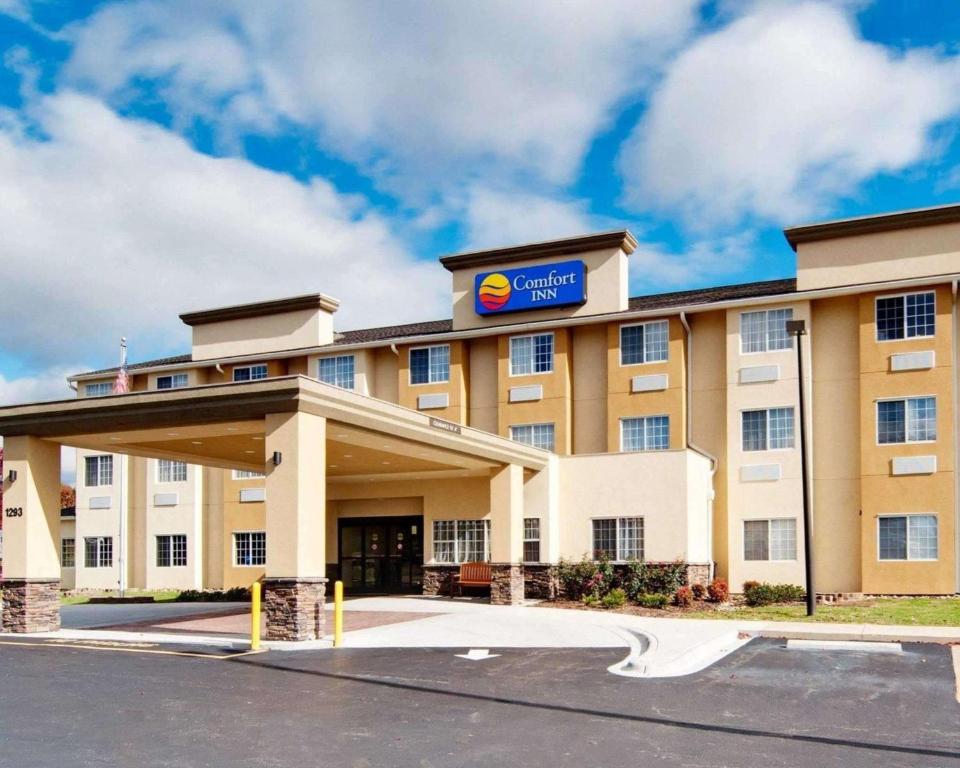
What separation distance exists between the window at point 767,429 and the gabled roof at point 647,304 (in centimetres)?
351

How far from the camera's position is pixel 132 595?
123ft

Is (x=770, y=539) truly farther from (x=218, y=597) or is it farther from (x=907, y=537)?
(x=218, y=597)

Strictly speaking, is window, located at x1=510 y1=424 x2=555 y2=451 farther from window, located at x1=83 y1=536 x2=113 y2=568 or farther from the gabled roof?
window, located at x1=83 y1=536 x2=113 y2=568

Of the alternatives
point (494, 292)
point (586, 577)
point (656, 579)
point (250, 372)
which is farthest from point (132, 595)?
point (656, 579)

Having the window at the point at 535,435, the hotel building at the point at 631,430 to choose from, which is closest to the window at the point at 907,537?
the hotel building at the point at 631,430

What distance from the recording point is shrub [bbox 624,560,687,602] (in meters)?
28.4

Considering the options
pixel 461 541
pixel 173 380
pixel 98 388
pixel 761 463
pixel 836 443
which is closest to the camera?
pixel 836 443

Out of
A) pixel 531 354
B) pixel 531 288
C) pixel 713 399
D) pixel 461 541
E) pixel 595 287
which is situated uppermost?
pixel 531 288

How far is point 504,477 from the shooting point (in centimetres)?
2923

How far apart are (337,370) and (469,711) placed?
2547cm

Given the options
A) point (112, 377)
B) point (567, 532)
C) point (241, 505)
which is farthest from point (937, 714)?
point (112, 377)

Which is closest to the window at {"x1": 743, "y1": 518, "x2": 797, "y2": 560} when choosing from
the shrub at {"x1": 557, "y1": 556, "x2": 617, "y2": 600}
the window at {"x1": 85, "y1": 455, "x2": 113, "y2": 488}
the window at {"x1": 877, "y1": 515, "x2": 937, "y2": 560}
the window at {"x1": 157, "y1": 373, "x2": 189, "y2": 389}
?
the window at {"x1": 877, "y1": 515, "x2": 937, "y2": 560}

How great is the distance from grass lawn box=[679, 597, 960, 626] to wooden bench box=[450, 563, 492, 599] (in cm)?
717

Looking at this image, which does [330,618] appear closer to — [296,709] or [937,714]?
[296,709]
